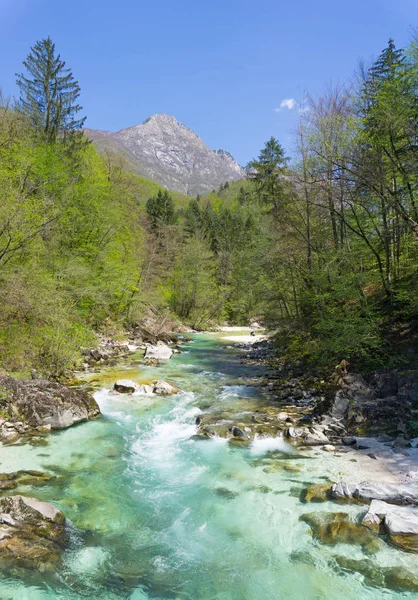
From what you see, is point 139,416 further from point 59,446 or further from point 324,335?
point 324,335

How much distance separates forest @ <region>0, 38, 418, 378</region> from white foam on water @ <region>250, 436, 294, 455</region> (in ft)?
13.1

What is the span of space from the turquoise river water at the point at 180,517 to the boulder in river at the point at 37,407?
46 centimetres

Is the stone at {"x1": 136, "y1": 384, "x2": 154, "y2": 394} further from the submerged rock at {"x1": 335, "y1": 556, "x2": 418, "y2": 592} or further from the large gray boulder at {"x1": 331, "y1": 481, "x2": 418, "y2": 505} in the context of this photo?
the submerged rock at {"x1": 335, "y1": 556, "x2": 418, "y2": 592}

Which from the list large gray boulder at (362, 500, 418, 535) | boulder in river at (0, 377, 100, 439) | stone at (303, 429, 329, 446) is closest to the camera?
large gray boulder at (362, 500, 418, 535)

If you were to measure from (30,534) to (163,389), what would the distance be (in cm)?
774

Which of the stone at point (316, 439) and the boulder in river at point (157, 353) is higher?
the stone at point (316, 439)

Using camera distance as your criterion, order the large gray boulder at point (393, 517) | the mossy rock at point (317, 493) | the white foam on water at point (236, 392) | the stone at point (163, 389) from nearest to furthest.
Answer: the large gray boulder at point (393, 517) → the mossy rock at point (317, 493) → the white foam on water at point (236, 392) → the stone at point (163, 389)

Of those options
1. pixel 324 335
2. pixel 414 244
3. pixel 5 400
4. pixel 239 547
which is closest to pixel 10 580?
pixel 239 547

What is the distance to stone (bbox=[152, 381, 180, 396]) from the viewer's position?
12.2 metres

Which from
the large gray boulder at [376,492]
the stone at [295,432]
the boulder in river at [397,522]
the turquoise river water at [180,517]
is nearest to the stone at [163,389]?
the turquoise river water at [180,517]

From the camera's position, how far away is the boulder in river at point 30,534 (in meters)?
4.26

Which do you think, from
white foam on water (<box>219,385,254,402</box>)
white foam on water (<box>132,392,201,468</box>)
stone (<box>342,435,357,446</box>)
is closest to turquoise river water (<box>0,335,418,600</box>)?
white foam on water (<box>132,392,201,468</box>)

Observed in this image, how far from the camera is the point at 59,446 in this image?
7.79 meters

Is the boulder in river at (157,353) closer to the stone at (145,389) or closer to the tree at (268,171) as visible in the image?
the stone at (145,389)
